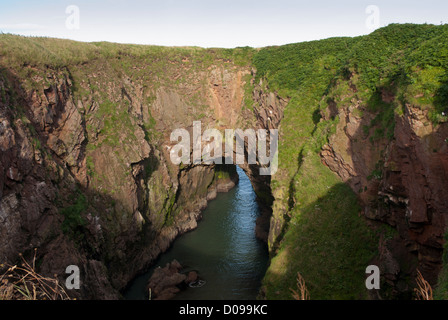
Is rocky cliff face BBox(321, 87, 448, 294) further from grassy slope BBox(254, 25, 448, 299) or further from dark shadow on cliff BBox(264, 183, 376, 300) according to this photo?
dark shadow on cliff BBox(264, 183, 376, 300)

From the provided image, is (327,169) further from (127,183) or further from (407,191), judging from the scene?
(127,183)

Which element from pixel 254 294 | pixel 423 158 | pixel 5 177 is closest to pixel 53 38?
pixel 5 177

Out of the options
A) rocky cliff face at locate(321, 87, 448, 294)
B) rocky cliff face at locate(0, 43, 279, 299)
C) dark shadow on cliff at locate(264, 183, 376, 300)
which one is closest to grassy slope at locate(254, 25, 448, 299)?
dark shadow on cliff at locate(264, 183, 376, 300)

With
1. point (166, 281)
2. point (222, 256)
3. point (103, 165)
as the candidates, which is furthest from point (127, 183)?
point (222, 256)

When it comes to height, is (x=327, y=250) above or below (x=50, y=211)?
below

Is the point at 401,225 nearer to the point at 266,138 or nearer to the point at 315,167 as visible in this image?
the point at 315,167

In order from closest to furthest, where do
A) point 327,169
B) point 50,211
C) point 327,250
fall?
1. point 327,250
2. point 50,211
3. point 327,169
